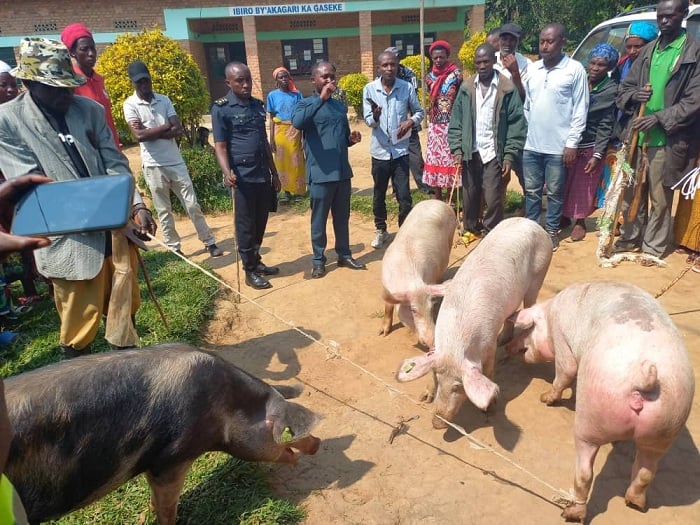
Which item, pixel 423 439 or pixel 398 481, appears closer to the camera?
pixel 398 481

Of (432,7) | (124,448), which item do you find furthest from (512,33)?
(432,7)

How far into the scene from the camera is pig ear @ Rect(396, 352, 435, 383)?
3.73 metres

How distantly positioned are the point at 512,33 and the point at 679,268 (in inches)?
151

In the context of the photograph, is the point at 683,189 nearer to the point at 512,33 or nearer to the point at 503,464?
the point at 512,33

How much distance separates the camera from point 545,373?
4668mm

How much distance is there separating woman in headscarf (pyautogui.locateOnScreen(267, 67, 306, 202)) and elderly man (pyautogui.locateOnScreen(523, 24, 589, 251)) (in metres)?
4.21

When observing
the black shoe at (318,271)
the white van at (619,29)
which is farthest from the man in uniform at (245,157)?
the white van at (619,29)

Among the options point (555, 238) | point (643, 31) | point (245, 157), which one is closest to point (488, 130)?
point (555, 238)

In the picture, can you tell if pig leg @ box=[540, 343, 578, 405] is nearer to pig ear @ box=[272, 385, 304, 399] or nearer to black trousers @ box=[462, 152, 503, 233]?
pig ear @ box=[272, 385, 304, 399]

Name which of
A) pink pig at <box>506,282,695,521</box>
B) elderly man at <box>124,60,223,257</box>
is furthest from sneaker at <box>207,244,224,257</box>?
pink pig at <box>506,282,695,521</box>

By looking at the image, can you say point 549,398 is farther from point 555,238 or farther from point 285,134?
point 285,134

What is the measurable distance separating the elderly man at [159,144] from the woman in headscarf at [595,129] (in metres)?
5.50

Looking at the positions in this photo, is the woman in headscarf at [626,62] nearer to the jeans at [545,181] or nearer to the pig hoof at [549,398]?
the jeans at [545,181]

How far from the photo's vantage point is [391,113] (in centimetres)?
704
